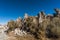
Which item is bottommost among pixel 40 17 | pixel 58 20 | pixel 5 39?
pixel 5 39

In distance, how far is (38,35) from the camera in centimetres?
2081

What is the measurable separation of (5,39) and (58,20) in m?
7.95

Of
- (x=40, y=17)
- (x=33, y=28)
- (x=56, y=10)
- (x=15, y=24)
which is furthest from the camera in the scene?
(x=15, y=24)

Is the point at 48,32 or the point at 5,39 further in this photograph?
the point at 48,32

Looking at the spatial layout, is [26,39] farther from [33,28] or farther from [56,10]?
[56,10]

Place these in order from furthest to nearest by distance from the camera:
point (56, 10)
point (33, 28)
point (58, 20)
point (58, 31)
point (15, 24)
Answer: point (15, 24) < point (56, 10) < point (33, 28) < point (58, 20) < point (58, 31)

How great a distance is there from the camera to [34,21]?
88.6 ft

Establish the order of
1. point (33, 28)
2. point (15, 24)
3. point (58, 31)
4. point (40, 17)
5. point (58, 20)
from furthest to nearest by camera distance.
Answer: point (15, 24) < point (40, 17) < point (33, 28) < point (58, 20) < point (58, 31)

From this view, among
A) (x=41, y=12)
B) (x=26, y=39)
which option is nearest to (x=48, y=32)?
(x=26, y=39)

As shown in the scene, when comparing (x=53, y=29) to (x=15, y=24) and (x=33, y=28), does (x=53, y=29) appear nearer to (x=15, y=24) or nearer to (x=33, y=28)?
(x=33, y=28)

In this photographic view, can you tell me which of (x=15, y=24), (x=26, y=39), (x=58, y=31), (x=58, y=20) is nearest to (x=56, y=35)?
(x=58, y=31)

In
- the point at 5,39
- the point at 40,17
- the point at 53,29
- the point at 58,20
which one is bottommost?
the point at 5,39

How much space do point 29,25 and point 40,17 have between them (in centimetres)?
318

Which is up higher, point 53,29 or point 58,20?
point 58,20
